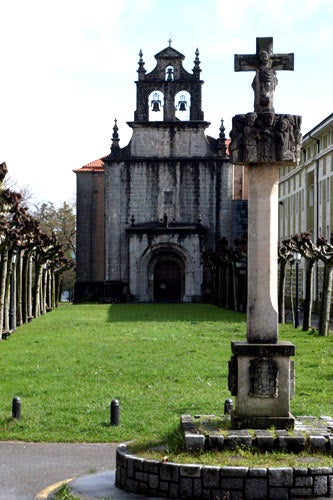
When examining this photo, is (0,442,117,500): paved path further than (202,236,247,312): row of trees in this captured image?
No

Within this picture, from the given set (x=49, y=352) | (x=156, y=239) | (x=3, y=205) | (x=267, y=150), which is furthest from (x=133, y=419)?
(x=156, y=239)

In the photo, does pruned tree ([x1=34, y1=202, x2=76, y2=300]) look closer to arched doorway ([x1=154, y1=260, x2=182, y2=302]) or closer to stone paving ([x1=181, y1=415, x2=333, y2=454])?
arched doorway ([x1=154, y1=260, x2=182, y2=302])

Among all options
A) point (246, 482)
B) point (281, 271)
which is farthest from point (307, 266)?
point (246, 482)

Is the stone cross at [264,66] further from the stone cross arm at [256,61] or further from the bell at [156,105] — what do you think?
the bell at [156,105]

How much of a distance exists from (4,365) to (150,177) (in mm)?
45210

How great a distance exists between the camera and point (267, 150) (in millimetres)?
11211

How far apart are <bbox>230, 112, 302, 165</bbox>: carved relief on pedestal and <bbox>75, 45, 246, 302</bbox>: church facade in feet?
176

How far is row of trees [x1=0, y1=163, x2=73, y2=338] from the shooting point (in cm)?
3141

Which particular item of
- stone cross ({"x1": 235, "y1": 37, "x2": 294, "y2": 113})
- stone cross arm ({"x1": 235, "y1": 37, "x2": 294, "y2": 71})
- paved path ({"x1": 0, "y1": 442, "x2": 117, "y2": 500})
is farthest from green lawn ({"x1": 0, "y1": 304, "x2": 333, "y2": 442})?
stone cross arm ({"x1": 235, "y1": 37, "x2": 294, "y2": 71})

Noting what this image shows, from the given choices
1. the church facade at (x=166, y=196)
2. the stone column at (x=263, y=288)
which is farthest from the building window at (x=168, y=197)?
the stone column at (x=263, y=288)

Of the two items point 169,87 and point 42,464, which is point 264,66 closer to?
point 42,464

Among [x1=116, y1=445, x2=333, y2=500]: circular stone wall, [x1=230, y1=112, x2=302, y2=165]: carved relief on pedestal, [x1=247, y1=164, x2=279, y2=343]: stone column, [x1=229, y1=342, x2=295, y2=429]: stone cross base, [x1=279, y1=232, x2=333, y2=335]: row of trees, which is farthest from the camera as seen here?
[x1=279, y1=232, x2=333, y2=335]: row of trees

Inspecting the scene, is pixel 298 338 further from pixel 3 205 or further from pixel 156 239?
pixel 156 239

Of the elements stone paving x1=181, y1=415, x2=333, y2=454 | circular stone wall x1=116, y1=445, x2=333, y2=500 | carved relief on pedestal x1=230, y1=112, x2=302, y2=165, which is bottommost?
circular stone wall x1=116, y1=445, x2=333, y2=500
